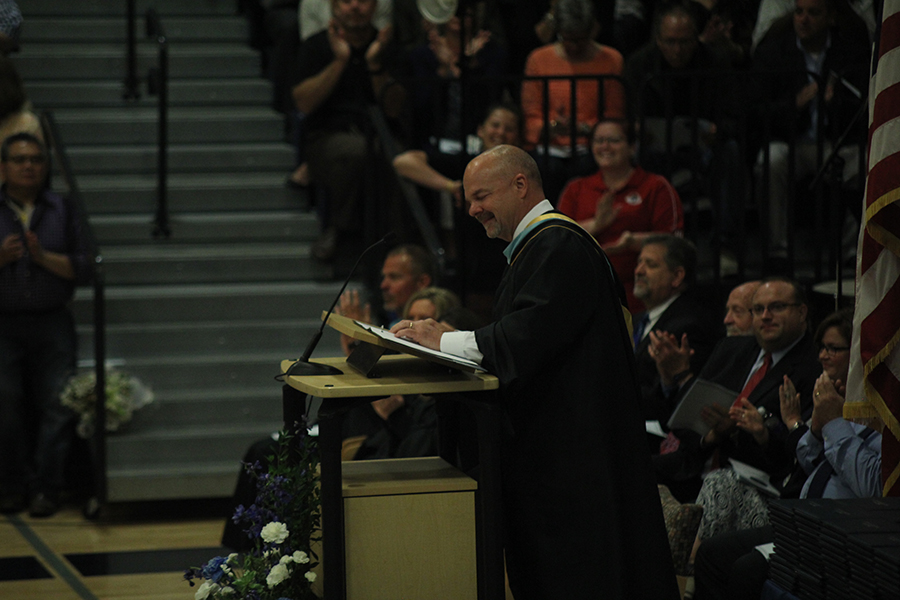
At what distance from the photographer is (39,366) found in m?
6.98

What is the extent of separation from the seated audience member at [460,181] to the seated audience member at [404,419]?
105cm

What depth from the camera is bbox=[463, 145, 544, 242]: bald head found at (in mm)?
3568

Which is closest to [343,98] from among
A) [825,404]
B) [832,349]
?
[832,349]

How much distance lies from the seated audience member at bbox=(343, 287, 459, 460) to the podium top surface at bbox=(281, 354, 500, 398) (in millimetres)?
1635

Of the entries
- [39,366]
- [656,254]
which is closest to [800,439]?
[656,254]

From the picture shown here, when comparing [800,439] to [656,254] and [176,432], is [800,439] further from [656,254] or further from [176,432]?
[176,432]

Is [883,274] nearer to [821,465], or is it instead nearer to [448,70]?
[821,465]

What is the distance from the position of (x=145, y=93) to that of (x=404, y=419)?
4706 millimetres

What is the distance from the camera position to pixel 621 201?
6.30 m

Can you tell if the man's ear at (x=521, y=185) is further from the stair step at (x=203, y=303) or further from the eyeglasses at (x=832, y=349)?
the stair step at (x=203, y=303)

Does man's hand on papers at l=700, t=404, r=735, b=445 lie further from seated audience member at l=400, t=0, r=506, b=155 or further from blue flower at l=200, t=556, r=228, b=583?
seated audience member at l=400, t=0, r=506, b=155

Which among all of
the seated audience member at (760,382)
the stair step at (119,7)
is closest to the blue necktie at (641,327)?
the seated audience member at (760,382)

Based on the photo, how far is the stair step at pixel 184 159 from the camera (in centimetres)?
853

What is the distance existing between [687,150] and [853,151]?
87cm
